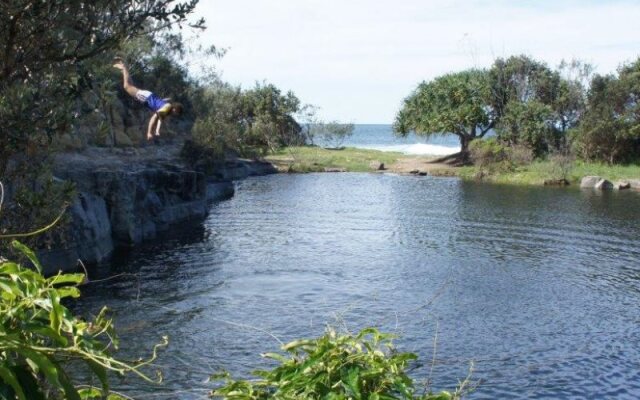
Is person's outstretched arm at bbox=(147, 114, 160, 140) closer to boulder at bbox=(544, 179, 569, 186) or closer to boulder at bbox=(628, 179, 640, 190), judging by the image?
boulder at bbox=(544, 179, 569, 186)

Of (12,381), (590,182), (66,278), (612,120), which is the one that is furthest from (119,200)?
(612,120)

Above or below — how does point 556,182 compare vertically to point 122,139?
below

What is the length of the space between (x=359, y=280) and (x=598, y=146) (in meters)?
46.4

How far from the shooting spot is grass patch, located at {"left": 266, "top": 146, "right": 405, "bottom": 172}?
66.2 meters

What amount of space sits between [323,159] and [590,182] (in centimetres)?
2681

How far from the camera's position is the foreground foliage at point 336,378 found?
162 inches

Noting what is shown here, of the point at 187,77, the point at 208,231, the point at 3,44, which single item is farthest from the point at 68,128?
the point at 187,77

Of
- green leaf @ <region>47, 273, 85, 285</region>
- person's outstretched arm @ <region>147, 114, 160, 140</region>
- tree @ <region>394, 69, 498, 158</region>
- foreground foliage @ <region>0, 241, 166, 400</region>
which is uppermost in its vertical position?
tree @ <region>394, 69, 498, 158</region>

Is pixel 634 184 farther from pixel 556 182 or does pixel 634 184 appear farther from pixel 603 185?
pixel 556 182

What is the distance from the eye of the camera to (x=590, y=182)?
179ft

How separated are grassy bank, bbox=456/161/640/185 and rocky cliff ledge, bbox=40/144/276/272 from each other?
1094 inches

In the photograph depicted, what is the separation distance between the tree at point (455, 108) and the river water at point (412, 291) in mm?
27487

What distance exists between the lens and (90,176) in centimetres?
2850

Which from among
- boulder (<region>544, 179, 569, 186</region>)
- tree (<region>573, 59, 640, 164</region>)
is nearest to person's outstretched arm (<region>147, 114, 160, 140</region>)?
boulder (<region>544, 179, 569, 186</region>)
